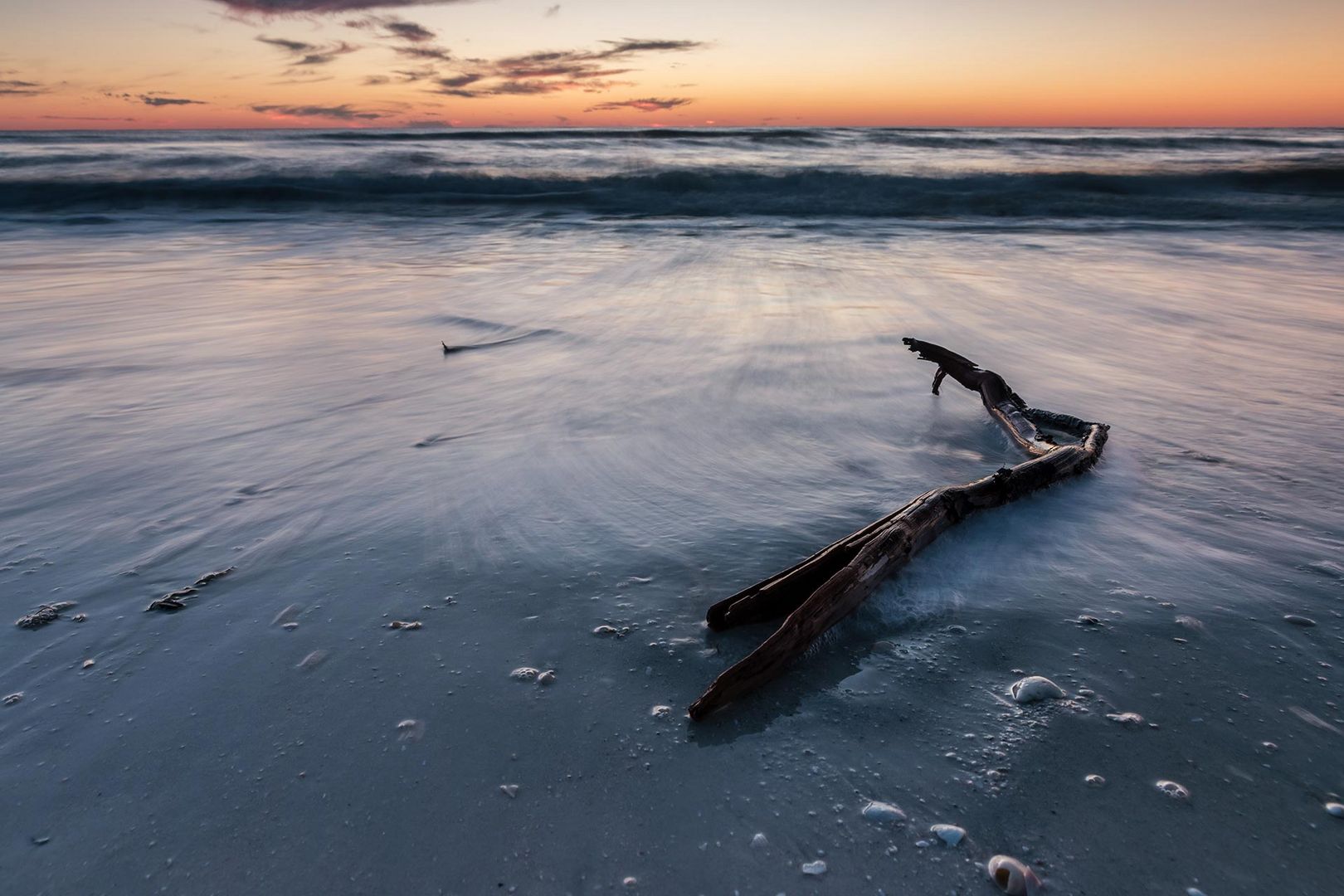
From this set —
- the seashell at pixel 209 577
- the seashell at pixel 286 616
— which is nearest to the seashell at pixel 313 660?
the seashell at pixel 286 616

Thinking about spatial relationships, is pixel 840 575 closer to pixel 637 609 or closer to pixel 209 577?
pixel 637 609

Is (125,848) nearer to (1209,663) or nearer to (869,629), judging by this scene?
(869,629)

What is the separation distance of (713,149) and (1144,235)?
1902cm

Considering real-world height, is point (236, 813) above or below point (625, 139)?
below

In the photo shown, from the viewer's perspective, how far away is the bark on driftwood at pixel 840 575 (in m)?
1.61

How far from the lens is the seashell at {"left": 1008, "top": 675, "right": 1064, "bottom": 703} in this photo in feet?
5.36

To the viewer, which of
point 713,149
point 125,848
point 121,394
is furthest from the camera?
point 713,149

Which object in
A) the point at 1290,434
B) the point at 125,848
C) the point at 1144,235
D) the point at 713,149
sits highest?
the point at 713,149

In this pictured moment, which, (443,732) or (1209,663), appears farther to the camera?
(1209,663)

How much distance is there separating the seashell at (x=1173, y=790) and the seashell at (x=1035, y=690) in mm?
256

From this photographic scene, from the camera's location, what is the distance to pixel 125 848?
4.25 ft

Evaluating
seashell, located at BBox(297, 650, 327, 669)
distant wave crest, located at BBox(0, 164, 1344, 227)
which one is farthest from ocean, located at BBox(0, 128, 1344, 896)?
distant wave crest, located at BBox(0, 164, 1344, 227)

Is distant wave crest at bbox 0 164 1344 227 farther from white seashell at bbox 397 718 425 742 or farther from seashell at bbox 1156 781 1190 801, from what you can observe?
seashell at bbox 1156 781 1190 801

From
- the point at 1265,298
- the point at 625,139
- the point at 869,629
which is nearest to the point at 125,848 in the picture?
the point at 869,629
